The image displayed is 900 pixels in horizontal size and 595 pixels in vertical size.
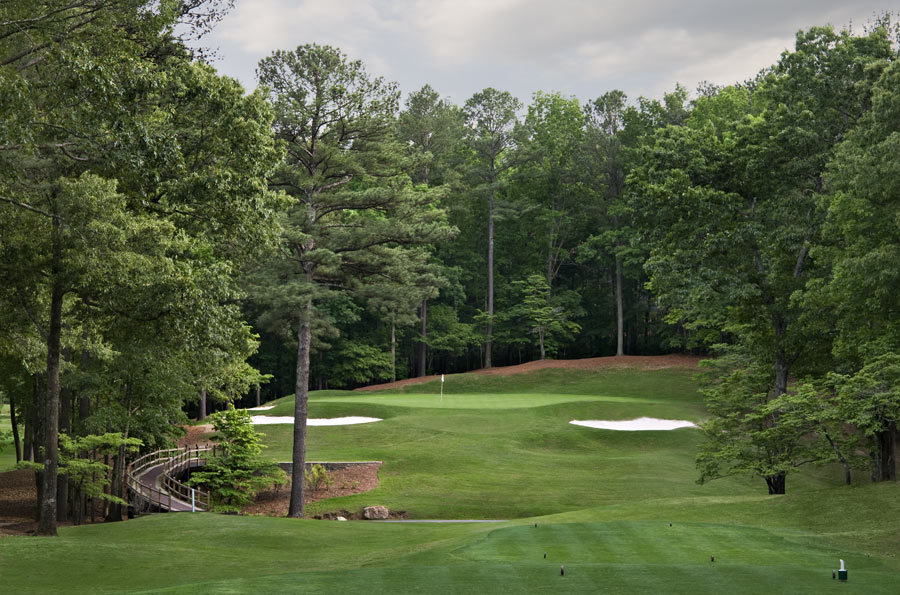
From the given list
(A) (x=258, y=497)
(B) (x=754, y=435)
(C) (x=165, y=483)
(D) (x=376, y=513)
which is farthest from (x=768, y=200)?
(C) (x=165, y=483)

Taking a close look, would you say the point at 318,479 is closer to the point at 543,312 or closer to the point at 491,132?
the point at 543,312

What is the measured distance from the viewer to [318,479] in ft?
84.5

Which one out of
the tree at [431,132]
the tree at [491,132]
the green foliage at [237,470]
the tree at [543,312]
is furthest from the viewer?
the tree at [431,132]

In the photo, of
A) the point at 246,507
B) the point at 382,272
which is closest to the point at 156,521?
the point at 246,507

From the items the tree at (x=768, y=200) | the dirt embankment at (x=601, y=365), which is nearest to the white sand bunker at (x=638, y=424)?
the tree at (x=768, y=200)

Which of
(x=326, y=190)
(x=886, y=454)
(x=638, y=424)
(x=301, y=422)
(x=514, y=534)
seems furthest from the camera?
(x=638, y=424)

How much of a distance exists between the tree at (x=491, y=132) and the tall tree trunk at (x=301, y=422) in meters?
32.9

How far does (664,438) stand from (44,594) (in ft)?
87.0

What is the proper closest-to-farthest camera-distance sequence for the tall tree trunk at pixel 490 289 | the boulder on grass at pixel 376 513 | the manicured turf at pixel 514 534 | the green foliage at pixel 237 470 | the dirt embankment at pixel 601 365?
the manicured turf at pixel 514 534 → the boulder on grass at pixel 376 513 → the green foliage at pixel 237 470 → the dirt embankment at pixel 601 365 → the tall tree trunk at pixel 490 289

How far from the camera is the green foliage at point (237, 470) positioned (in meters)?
24.1

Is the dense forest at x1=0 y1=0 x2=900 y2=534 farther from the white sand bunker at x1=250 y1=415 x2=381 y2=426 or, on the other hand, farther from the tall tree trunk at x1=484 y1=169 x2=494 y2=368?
the tall tree trunk at x1=484 y1=169 x2=494 y2=368

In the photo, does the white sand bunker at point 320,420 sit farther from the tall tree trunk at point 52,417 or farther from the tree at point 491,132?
the tree at point 491,132

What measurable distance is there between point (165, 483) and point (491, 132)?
37.5 m

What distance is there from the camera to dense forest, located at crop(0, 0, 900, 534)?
13.0m
